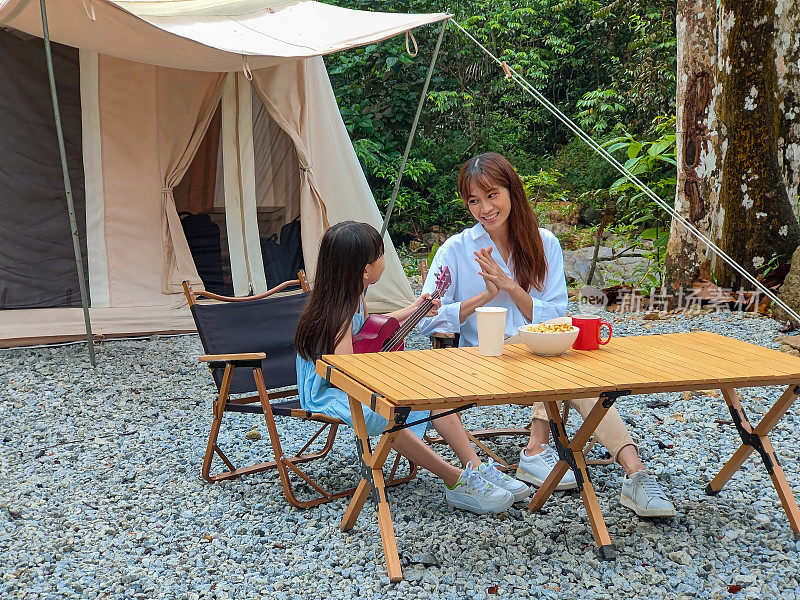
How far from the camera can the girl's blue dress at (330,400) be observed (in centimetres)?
230

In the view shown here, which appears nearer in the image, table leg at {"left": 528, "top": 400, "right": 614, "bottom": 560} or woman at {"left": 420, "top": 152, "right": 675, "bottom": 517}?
table leg at {"left": 528, "top": 400, "right": 614, "bottom": 560}

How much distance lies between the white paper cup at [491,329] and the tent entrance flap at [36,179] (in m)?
3.30

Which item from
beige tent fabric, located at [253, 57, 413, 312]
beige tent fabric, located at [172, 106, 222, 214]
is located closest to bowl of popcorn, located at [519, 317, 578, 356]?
beige tent fabric, located at [253, 57, 413, 312]

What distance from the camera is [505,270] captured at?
2.76 meters

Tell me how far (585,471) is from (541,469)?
0.38 meters

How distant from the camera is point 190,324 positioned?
506 cm

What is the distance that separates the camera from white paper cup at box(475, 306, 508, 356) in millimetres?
2141

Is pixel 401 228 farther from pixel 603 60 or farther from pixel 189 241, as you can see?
pixel 189 241

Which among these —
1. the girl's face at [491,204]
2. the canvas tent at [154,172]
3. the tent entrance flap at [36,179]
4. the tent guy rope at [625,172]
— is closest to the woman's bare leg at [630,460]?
the girl's face at [491,204]

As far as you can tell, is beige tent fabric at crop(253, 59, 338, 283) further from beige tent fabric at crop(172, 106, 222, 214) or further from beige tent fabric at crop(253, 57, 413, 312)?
beige tent fabric at crop(172, 106, 222, 214)

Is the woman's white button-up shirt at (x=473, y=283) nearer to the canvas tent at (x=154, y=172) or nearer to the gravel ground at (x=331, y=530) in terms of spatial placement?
the gravel ground at (x=331, y=530)

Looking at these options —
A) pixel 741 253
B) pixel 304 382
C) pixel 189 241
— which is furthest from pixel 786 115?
pixel 304 382

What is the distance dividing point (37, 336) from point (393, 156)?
18.4 ft

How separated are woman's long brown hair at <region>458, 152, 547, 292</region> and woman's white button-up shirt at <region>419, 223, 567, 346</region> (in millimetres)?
37
